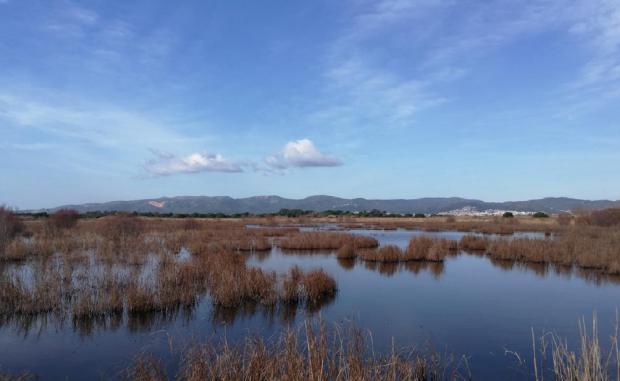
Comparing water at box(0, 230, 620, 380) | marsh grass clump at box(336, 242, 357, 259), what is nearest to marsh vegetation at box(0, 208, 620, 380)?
water at box(0, 230, 620, 380)

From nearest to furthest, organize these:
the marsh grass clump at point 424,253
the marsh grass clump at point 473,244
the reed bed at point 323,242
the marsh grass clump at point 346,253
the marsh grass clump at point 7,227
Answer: the marsh grass clump at point 7,227 → the marsh grass clump at point 424,253 → the marsh grass clump at point 346,253 → the reed bed at point 323,242 → the marsh grass clump at point 473,244

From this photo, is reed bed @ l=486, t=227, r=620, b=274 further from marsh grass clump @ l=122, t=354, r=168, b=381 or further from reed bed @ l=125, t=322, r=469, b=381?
marsh grass clump @ l=122, t=354, r=168, b=381

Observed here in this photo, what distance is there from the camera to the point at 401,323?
11.6 meters

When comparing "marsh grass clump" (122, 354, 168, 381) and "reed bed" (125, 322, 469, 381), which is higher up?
"reed bed" (125, 322, 469, 381)

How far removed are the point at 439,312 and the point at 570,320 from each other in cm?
369

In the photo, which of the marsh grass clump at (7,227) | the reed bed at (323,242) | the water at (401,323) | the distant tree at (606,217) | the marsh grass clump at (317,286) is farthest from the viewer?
the distant tree at (606,217)

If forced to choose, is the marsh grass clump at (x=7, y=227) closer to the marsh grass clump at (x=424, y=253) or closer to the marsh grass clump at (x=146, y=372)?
the marsh grass clump at (x=146, y=372)

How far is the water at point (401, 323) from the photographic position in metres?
8.82

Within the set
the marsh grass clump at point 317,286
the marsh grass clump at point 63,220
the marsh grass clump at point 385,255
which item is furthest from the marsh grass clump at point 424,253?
the marsh grass clump at point 63,220

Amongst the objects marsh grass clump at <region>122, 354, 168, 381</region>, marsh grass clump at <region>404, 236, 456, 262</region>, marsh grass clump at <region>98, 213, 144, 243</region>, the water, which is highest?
marsh grass clump at <region>98, 213, 144, 243</region>

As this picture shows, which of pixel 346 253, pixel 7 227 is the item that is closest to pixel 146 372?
pixel 346 253

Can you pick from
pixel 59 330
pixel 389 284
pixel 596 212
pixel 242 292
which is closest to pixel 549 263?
pixel 389 284

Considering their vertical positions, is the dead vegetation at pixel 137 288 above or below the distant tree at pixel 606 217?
below

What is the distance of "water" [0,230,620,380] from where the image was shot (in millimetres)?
8820
